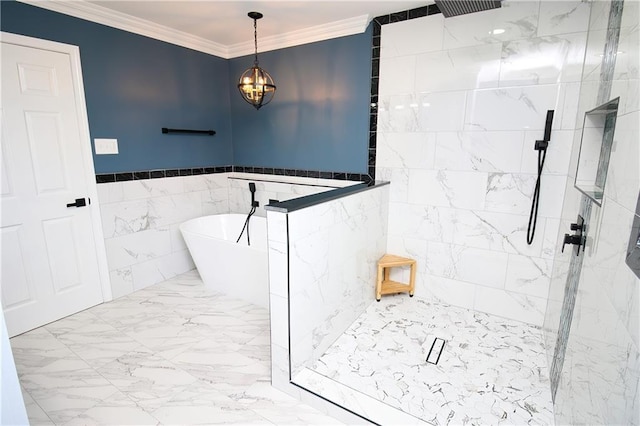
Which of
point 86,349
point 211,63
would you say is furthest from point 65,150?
point 211,63

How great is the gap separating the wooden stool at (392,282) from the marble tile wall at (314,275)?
0.72 feet

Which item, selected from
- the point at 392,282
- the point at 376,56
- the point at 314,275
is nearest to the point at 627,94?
the point at 314,275

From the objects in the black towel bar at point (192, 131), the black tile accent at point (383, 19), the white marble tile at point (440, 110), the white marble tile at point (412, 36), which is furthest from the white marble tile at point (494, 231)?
the black towel bar at point (192, 131)

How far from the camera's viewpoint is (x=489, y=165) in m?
2.54

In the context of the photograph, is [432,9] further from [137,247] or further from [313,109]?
[137,247]

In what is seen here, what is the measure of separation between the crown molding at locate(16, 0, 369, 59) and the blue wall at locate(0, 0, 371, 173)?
5 centimetres

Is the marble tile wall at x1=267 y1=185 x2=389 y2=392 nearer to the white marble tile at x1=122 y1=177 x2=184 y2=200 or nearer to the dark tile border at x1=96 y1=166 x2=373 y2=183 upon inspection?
the dark tile border at x1=96 y1=166 x2=373 y2=183

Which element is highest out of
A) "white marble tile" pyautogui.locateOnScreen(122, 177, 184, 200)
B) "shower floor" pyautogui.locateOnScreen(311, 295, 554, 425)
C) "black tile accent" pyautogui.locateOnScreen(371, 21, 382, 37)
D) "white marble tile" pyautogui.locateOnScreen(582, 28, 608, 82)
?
"black tile accent" pyautogui.locateOnScreen(371, 21, 382, 37)

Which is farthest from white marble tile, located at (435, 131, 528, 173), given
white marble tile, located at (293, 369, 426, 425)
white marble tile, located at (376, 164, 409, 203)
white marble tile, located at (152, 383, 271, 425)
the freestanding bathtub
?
white marble tile, located at (152, 383, 271, 425)

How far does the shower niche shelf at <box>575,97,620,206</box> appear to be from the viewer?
4.84ft

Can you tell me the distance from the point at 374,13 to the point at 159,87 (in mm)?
2272

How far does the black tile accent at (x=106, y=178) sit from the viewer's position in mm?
2893

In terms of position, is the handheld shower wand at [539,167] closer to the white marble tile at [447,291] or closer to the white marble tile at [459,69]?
the white marble tile at [459,69]

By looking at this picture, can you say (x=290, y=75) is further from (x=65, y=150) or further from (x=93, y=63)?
(x=65, y=150)
